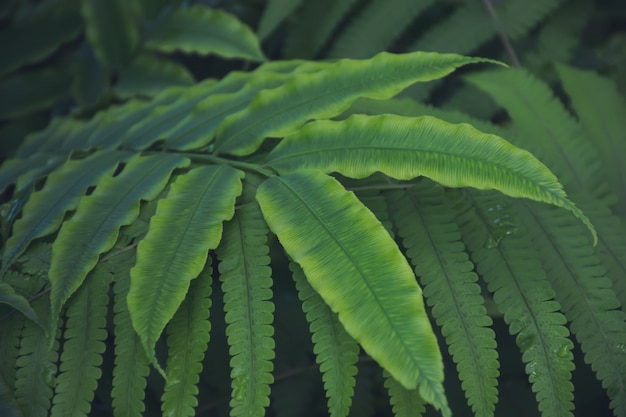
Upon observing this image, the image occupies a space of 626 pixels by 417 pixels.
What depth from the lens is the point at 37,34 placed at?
67.7 inches

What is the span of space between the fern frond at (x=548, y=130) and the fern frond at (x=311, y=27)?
1.38 feet

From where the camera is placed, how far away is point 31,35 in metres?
1.72

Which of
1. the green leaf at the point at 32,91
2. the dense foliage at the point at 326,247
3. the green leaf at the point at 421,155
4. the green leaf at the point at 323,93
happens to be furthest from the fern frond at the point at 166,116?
the green leaf at the point at 32,91

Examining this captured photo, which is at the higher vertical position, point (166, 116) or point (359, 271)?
point (166, 116)

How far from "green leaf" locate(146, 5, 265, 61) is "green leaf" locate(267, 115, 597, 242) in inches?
20.0

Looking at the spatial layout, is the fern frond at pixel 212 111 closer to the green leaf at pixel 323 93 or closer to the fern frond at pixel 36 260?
the green leaf at pixel 323 93

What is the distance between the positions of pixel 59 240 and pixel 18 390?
0.73ft

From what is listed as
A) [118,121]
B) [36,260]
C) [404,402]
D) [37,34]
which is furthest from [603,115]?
[37,34]

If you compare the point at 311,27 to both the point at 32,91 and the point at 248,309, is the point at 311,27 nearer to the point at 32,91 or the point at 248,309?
the point at 32,91

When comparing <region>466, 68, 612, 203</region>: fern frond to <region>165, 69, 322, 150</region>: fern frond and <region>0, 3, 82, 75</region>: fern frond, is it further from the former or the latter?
<region>0, 3, 82, 75</region>: fern frond

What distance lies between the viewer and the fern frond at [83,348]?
92 cm

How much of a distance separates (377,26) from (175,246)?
0.89m

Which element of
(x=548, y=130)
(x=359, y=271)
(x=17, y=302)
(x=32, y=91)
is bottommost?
→ (x=359, y=271)

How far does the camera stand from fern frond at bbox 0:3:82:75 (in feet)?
5.57
